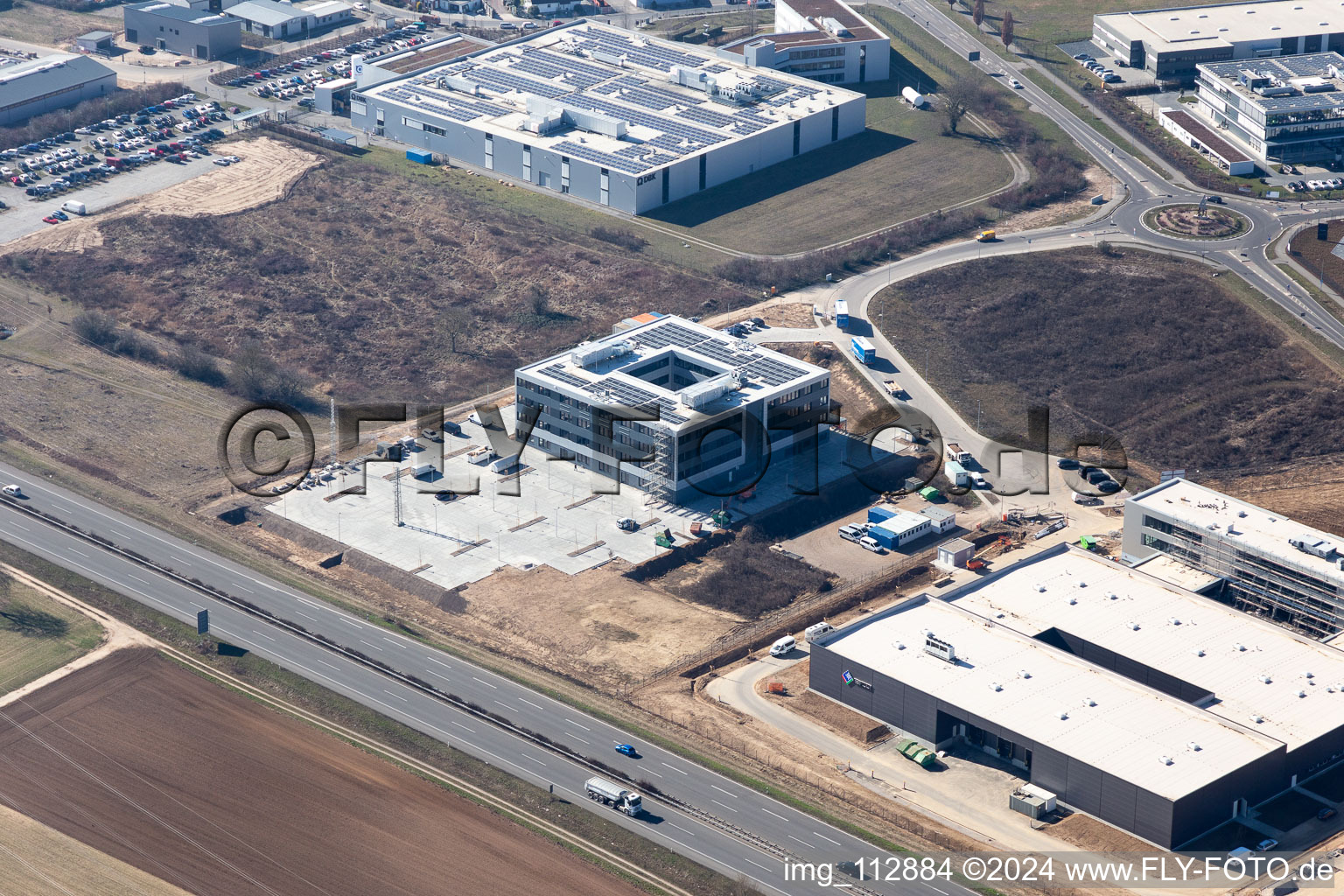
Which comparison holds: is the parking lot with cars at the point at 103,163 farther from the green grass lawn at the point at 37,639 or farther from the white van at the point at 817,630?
the white van at the point at 817,630

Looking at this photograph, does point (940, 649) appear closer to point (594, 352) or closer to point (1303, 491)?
point (1303, 491)

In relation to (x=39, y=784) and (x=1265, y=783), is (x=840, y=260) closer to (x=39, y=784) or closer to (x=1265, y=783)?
(x=1265, y=783)

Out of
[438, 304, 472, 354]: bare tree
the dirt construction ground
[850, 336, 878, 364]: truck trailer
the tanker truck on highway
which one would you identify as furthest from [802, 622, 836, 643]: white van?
the dirt construction ground

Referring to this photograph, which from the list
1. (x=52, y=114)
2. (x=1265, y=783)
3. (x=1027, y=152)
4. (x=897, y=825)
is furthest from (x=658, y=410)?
(x=52, y=114)

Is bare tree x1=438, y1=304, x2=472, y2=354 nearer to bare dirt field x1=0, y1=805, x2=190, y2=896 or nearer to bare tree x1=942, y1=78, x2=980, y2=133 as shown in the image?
bare tree x1=942, y1=78, x2=980, y2=133

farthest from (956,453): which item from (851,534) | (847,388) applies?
(851,534)

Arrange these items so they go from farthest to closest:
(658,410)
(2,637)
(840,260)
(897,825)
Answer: (840,260)
(658,410)
(2,637)
(897,825)
